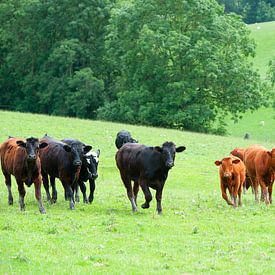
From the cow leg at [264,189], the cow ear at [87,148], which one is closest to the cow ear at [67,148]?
the cow ear at [87,148]

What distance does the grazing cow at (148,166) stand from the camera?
1753cm

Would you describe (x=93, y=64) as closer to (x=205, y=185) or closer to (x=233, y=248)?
(x=205, y=185)

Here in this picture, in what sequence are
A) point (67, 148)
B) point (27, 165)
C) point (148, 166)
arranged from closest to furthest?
1. point (27, 165)
2. point (148, 166)
3. point (67, 148)

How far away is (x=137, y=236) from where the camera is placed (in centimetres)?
1439

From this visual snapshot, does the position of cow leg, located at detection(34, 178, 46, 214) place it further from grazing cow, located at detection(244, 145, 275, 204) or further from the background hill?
the background hill

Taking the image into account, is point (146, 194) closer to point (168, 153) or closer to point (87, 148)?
point (168, 153)

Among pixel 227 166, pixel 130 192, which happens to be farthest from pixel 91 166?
pixel 227 166

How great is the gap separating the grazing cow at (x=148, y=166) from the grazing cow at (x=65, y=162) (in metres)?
1.13

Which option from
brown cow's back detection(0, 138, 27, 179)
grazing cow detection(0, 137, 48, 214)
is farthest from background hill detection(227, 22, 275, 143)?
grazing cow detection(0, 137, 48, 214)

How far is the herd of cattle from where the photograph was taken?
17594mm

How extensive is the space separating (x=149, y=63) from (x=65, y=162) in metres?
37.9

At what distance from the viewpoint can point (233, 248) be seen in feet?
43.5

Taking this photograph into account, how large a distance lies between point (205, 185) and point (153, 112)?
28499 millimetres

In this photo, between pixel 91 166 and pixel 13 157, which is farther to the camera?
pixel 91 166
